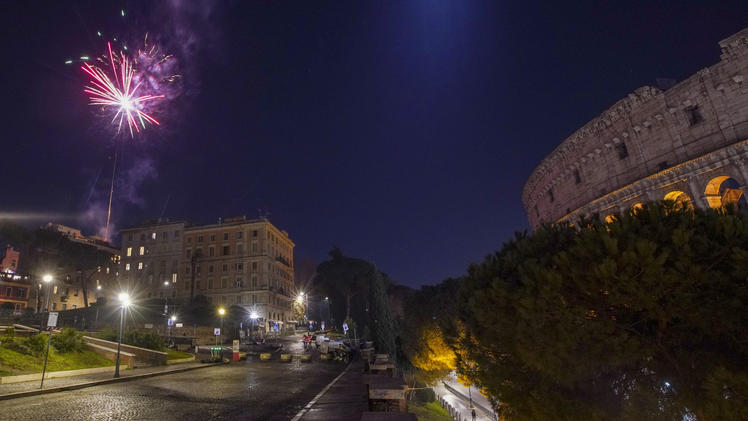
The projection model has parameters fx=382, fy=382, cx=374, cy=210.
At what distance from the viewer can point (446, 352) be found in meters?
24.2

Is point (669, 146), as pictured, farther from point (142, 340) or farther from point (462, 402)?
point (142, 340)

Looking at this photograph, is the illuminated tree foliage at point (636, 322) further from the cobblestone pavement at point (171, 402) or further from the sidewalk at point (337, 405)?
the cobblestone pavement at point (171, 402)

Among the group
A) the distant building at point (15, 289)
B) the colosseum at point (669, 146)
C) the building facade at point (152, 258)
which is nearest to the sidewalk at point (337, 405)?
the colosseum at point (669, 146)

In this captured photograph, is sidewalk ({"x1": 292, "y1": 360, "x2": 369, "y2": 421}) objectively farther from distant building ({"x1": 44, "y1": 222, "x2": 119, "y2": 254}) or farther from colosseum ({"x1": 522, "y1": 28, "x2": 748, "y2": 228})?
distant building ({"x1": 44, "y1": 222, "x2": 119, "y2": 254})

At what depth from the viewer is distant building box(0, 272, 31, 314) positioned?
63406 mm

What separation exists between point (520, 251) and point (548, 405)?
2.27 metres

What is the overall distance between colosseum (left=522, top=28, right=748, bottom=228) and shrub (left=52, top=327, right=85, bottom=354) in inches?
1202

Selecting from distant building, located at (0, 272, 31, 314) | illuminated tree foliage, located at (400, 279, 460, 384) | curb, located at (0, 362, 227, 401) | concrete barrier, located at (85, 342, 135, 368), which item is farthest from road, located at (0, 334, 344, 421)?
distant building, located at (0, 272, 31, 314)

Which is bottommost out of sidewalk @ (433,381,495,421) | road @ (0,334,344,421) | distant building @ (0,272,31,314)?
sidewalk @ (433,381,495,421)

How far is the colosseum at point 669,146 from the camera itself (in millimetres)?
23500

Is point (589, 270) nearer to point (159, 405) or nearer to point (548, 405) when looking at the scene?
point (548, 405)

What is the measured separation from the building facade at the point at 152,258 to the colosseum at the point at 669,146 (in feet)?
219

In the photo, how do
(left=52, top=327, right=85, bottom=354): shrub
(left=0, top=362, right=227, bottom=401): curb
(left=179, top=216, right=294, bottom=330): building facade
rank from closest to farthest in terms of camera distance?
(left=0, top=362, right=227, bottom=401): curb → (left=52, top=327, right=85, bottom=354): shrub → (left=179, top=216, right=294, bottom=330): building facade

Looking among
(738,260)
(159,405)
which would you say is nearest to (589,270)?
(738,260)
